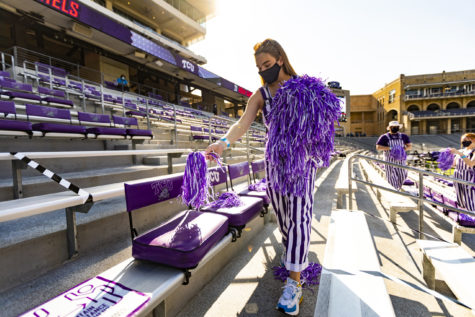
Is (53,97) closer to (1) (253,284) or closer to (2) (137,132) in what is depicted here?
(2) (137,132)

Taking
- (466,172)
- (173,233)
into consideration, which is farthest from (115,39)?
(466,172)

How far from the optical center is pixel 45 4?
30.2 feet

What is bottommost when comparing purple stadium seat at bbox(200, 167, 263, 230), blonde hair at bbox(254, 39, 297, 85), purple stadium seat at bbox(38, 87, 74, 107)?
purple stadium seat at bbox(200, 167, 263, 230)

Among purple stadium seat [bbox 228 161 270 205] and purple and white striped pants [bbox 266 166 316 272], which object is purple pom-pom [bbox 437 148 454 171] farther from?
purple and white striped pants [bbox 266 166 316 272]

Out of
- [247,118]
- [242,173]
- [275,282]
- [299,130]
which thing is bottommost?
[275,282]

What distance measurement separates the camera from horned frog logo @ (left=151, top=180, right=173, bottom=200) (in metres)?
1.61

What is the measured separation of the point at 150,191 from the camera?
1.58 metres

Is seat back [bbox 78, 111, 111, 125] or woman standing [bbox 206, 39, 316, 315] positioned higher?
seat back [bbox 78, 111, 111, 125]

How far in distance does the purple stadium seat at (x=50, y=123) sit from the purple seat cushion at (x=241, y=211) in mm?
2549

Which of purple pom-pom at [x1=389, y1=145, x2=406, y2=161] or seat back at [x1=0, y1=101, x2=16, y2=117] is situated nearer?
seat back at [x1=0, y1=101, x2=16, y2=117]

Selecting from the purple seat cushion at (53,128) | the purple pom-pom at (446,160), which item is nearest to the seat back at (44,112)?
the purple seat cushion at (53,128)

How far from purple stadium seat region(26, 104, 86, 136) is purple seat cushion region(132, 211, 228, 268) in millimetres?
2619

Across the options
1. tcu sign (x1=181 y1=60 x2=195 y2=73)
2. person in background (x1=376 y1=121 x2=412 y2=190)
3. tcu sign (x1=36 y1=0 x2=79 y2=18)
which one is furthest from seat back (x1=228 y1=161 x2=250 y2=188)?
tcu sign (x1=181 y1=60 x2=195 y2=73)

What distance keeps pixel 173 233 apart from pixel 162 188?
475 millimetres
